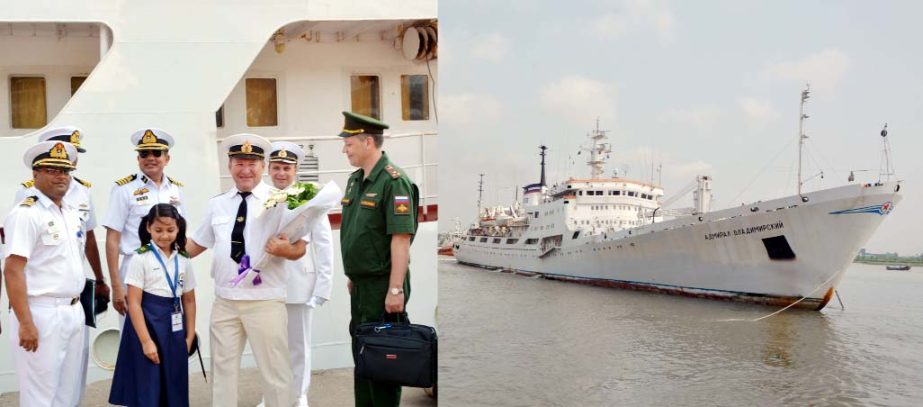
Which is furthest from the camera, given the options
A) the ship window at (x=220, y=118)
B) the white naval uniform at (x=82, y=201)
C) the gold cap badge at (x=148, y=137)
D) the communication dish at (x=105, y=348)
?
the ship window at (x=220, y=118)

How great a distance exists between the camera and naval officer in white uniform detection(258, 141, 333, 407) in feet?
7.79

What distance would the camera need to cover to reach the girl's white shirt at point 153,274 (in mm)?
2037

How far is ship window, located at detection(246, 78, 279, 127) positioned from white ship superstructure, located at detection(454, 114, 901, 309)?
3.99 meters

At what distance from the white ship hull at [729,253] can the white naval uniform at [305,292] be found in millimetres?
4476

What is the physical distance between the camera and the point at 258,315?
2.10 meters

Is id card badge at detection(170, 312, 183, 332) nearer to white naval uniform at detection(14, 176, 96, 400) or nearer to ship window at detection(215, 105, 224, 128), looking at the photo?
white naval uniform at detection(14, 176, 96, 400)

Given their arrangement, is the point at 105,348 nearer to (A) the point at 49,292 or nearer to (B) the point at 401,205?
(A) the point at 49,292

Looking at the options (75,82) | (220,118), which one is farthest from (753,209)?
(75,82)

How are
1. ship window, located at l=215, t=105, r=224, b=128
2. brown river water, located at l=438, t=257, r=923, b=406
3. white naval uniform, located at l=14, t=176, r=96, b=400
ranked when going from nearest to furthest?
white naval uniform, located at l=14, t=176, r=96, b=400, ship window, located at l=215, t=105, r=224, b=128, brown river water, located at l=438, t=257, r=923, b=406

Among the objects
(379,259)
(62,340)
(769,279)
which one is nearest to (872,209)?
(769,279)

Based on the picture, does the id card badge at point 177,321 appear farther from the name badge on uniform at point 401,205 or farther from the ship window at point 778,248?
the ship window at point 778,248

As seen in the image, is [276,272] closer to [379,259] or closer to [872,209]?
[379,259]

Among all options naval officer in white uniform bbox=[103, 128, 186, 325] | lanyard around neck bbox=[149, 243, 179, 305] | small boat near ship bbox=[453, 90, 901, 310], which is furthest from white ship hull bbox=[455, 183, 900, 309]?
lanyard around neck bbox=[149, 243, 179, 305]

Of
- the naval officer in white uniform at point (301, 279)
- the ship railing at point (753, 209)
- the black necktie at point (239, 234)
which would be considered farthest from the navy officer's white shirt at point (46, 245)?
the ship railing at point (753, 209)
